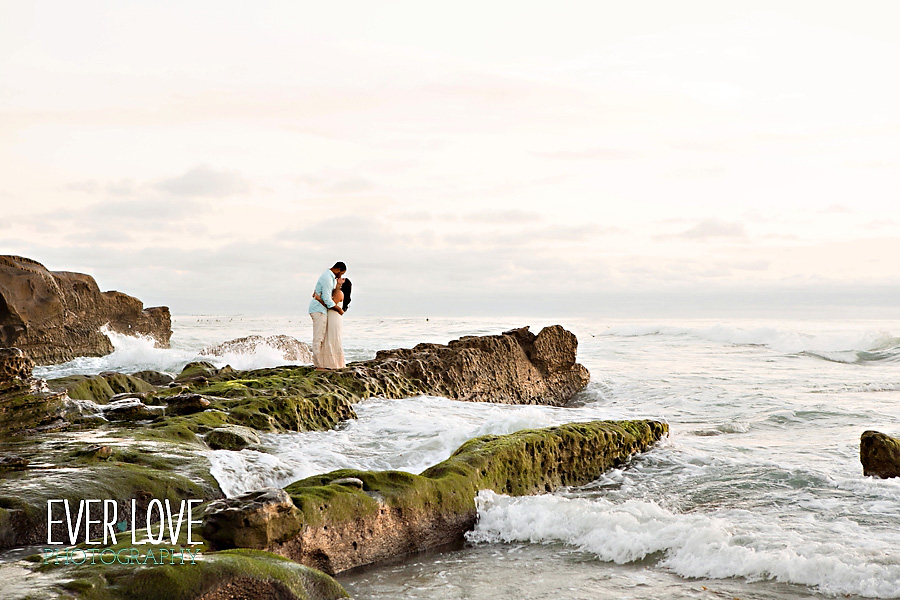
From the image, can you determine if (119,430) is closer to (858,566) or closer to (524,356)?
(858,566)

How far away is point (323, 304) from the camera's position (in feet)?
45.5

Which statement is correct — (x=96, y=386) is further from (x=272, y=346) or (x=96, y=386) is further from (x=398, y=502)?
(x=272, y=346)

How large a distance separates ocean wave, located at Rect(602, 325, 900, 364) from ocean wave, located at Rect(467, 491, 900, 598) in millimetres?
23325

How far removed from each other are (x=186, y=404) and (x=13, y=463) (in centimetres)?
288

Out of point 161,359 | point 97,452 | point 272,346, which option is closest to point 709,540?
point 97,452

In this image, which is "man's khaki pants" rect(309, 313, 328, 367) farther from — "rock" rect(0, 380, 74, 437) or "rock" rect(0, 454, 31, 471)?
"rock" rect(0, 454, 31, 471)

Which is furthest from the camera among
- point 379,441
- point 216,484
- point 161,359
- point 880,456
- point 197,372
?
point 161,359

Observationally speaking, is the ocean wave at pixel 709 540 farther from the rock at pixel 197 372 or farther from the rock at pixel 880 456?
the rock at pixel 197 372

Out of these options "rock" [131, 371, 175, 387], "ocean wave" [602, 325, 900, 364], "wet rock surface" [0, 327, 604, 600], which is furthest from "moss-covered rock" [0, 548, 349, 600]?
"ocean wave" [602, 325, 900, 364]

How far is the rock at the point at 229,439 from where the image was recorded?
7.24 metres

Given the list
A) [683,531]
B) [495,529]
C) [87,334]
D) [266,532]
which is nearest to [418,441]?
[495,529]

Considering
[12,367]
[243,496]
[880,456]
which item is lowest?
[880,456]

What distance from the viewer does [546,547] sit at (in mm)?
5871

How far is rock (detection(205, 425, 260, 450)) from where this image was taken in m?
7.24
